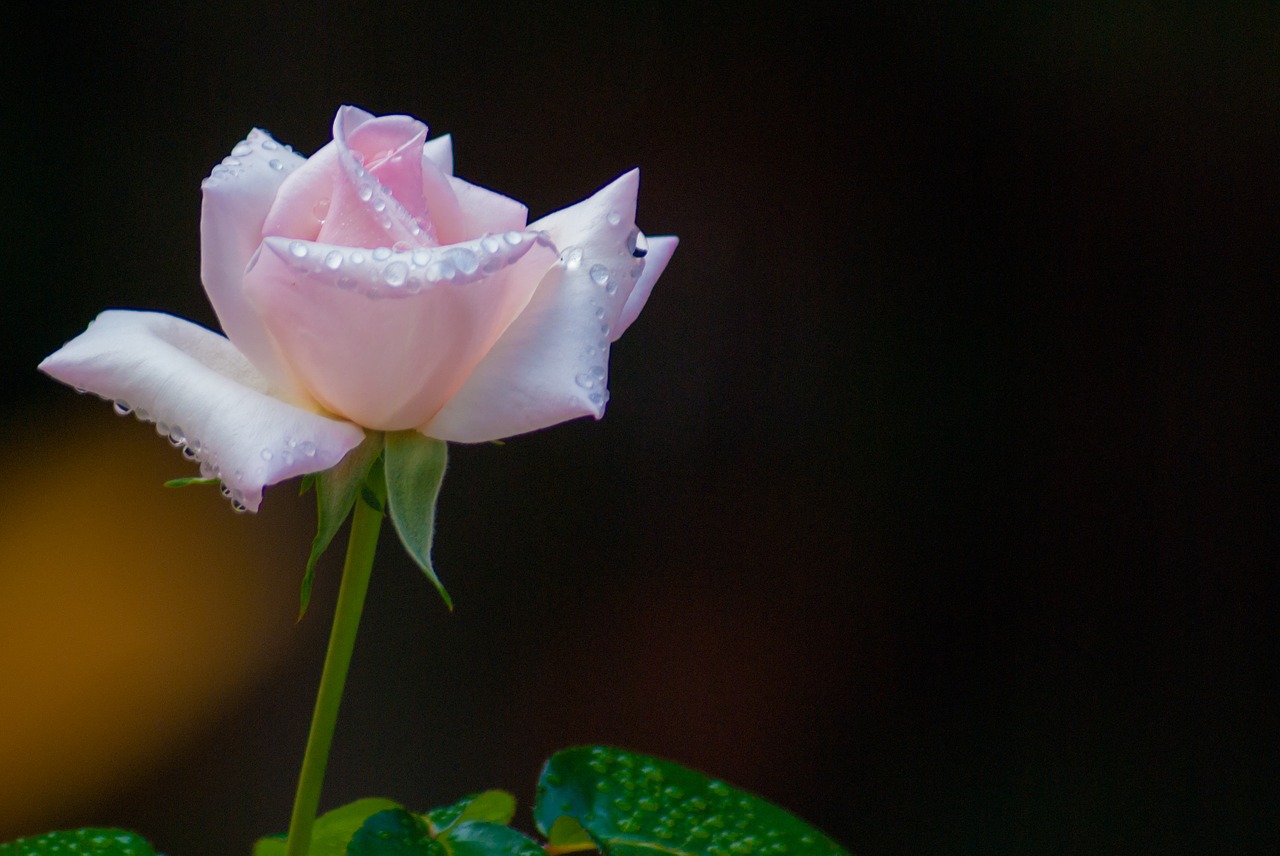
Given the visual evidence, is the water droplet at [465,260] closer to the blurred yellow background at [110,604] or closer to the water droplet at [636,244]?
the water droplet at [636,244]

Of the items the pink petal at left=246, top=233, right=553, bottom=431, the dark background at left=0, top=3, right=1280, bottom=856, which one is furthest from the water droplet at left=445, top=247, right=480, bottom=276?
the dark background at left=0, top=3, right=1280, bottom=856

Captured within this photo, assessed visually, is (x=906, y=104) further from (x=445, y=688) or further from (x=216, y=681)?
(x=216, y=681)

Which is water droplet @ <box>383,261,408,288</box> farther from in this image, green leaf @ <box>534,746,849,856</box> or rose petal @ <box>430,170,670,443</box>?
green leaf @ <box>534,746,849,856</box>

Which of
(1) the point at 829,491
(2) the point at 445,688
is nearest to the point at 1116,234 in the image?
(1) the point at 829,491

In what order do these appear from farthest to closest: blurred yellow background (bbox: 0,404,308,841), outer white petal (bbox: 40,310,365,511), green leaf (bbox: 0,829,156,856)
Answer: blurred yellow background (bbox: 0,404,308,841) → green leaf (bbox: 0,829,156,856) → outer white petal (bbox: 40,310,365,511)

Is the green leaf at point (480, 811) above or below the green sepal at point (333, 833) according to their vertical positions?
above

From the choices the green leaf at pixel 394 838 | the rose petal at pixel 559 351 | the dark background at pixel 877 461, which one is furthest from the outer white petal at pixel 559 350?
the dark background at pixel 877 461

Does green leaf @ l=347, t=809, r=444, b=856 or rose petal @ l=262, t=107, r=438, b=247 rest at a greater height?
rose petal @ l=262, t=107, r=438, b=247
